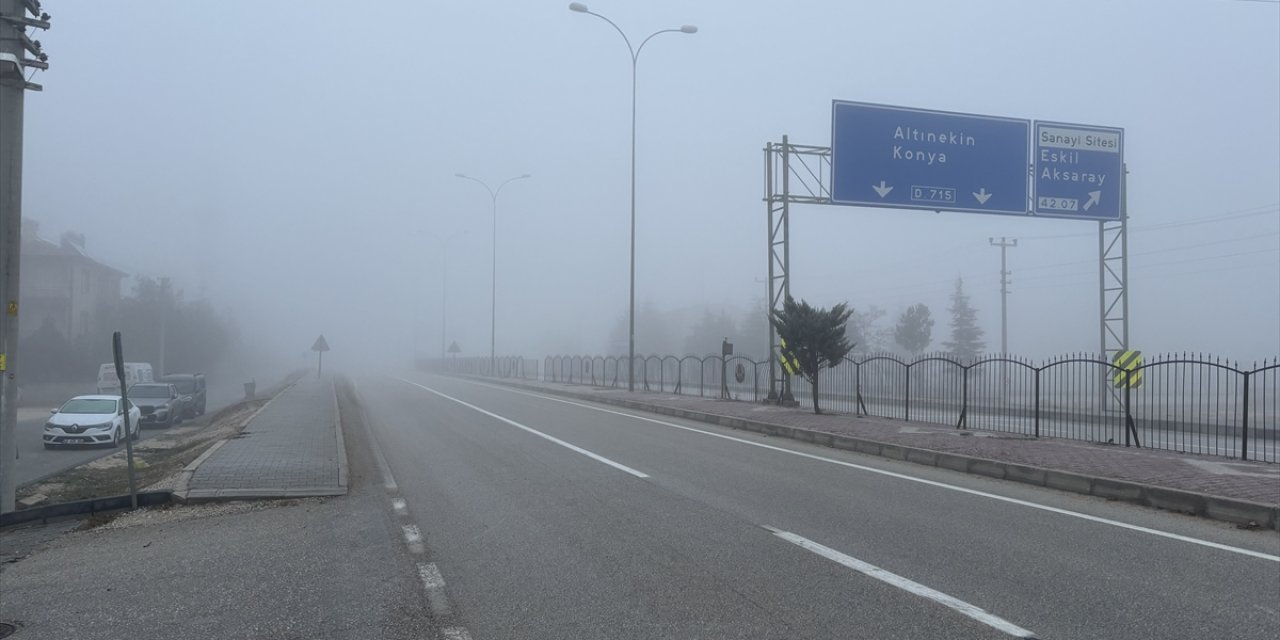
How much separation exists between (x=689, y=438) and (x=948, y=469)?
5570 millimetres

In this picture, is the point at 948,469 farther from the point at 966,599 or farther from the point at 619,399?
the point at 619,399

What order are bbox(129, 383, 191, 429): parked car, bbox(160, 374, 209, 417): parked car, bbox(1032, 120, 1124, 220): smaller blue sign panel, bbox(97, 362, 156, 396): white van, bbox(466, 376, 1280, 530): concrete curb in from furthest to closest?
bbox(97, 362, 156, 396): white van
bbox(160, 374, 209, 417): parked car
bbox(129, 383, 191, 429): parked car
bbox(1032, 120, 1124, 220): smaller blue sign panel
bbox(466, 376, 1280, 530): concrete curb

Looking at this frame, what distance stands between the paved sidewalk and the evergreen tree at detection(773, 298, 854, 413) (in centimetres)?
1119

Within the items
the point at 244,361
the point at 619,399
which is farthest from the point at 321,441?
the point at 244,361

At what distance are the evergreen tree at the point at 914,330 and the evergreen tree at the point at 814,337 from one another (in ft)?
74.9

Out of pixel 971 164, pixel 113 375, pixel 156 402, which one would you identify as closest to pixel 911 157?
pixel 971 164

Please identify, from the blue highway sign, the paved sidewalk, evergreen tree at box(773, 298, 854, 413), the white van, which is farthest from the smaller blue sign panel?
the white van

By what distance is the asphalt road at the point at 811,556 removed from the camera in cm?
530

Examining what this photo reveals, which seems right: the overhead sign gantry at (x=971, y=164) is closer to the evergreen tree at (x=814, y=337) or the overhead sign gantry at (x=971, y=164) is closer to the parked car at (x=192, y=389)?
the evergreen tree at (x=814, y=337)

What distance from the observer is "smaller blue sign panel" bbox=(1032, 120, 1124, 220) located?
75.4 feet

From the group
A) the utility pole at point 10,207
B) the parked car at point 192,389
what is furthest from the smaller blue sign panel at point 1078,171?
the parked car at point 192,389

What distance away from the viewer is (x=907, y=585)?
238 inches

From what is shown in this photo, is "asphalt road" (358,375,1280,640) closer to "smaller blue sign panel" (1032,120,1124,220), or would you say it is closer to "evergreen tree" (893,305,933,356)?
"smaller blue sign panel" (1032,120,1124,220)

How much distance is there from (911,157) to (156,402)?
80.2 feet
